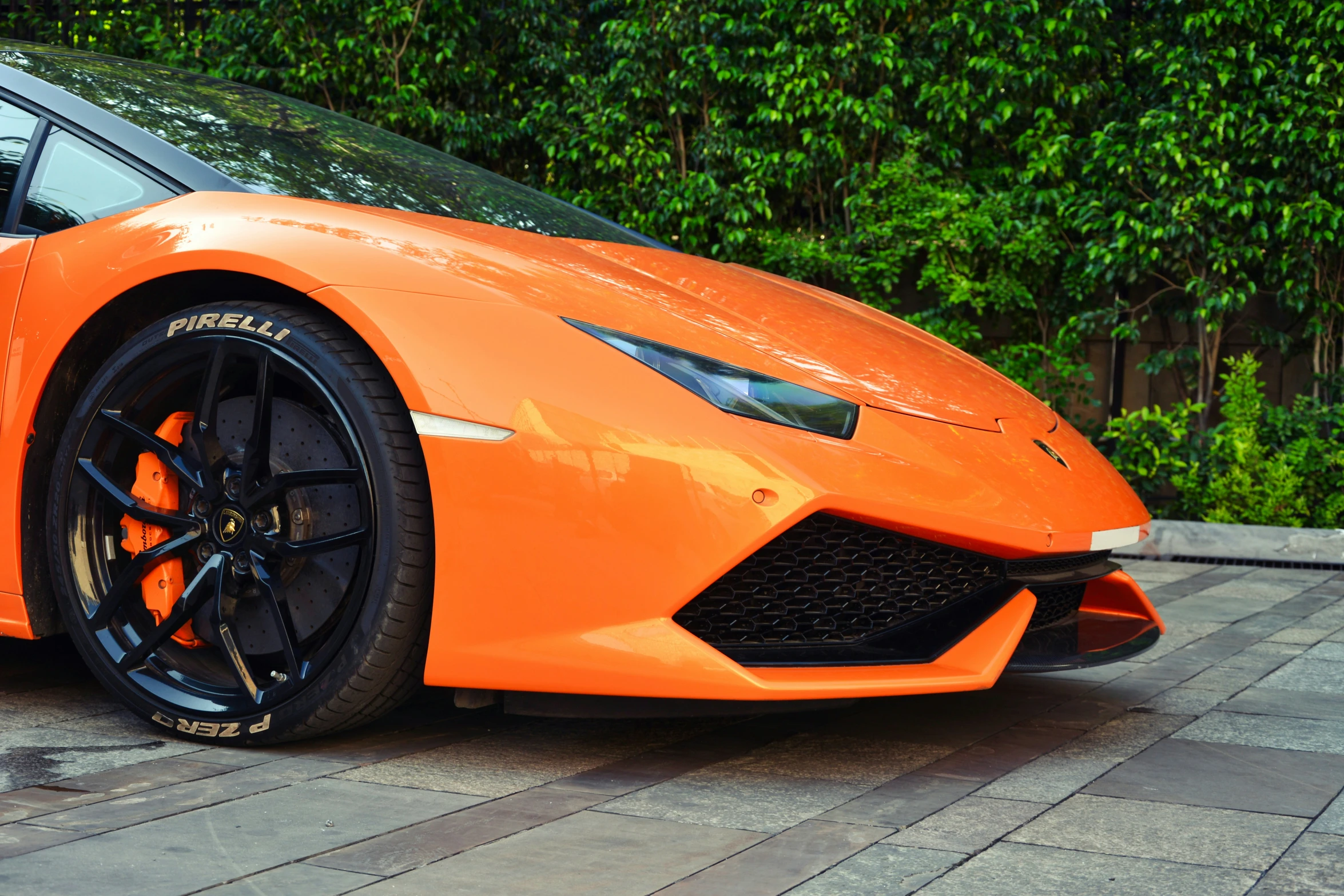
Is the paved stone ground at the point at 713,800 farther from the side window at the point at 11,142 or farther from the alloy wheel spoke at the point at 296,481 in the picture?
the side window at the point at 11,142

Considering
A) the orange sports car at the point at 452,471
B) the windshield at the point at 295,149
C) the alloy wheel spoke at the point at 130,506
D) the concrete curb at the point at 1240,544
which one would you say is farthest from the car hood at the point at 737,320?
the concrete curb at the point at 1240,544

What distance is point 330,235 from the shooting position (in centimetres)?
242

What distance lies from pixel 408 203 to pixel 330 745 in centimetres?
111

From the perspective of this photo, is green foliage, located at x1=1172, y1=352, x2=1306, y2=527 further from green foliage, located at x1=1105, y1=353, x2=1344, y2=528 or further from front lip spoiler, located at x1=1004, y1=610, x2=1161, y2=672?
front lip spoiler, located at x1=1004, y1=610, x2=1161, y2=672

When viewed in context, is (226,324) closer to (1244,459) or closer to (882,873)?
(882,873)

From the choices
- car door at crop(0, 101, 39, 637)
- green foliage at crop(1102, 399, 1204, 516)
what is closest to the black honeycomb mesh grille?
car door at crop(0, 101, 39, 637)

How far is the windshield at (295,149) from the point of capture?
269 cm

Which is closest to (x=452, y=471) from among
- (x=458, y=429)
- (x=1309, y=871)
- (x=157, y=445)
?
(x=458, y=429)

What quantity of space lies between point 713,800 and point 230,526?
1.02 m

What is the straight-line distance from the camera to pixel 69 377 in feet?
8.54

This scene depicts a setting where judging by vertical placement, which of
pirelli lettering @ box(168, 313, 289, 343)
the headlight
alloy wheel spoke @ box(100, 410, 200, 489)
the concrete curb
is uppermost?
pirelli lettering @ box(168, 313, 289, 343)

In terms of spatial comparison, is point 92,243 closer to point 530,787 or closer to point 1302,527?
point 530,787

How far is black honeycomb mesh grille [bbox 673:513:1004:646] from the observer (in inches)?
87.3

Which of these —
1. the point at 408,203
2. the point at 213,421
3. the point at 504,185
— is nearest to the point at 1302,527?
the point at 504,185
